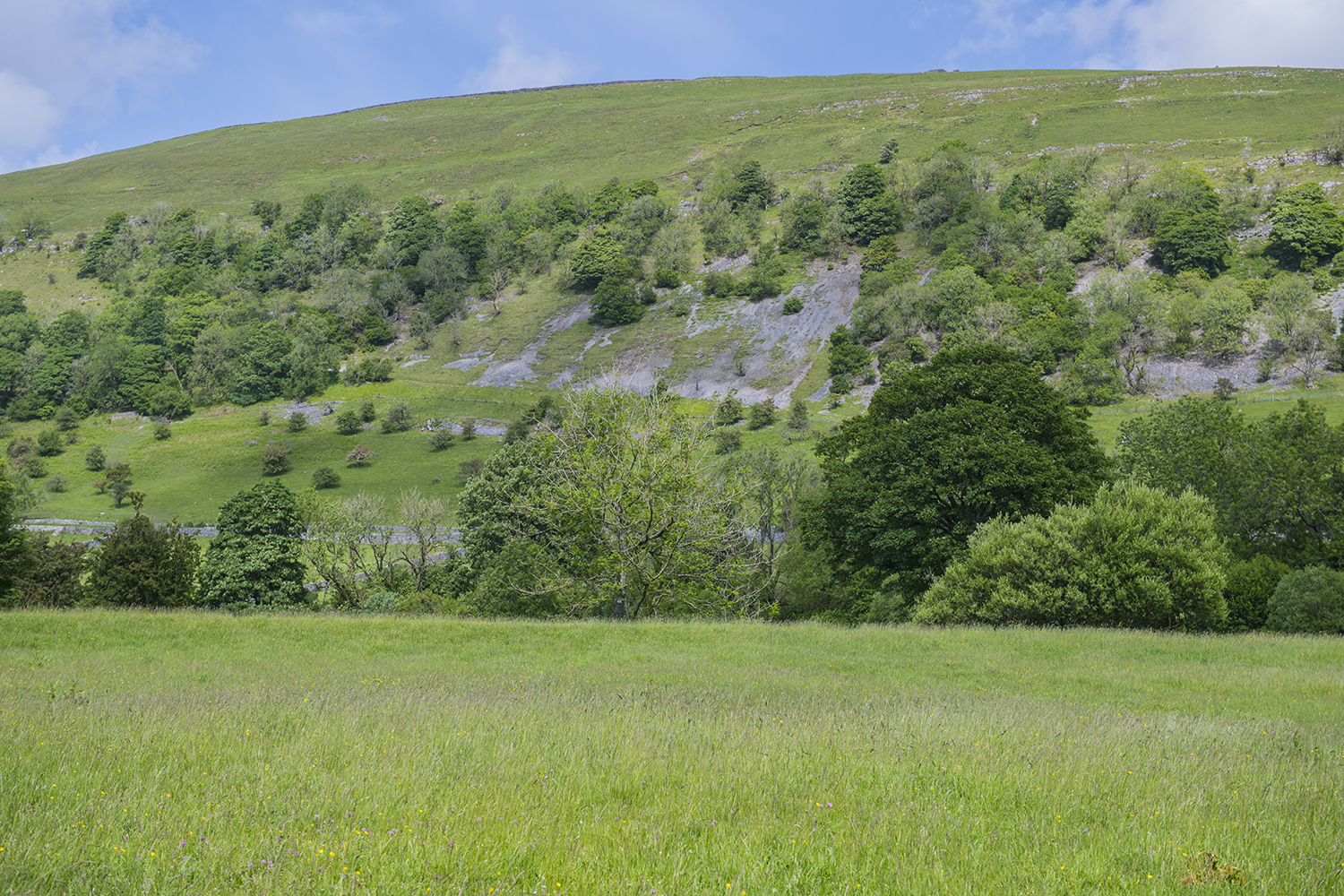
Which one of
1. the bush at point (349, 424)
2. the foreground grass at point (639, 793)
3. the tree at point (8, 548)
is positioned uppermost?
the foreground grass at point (639, 793)

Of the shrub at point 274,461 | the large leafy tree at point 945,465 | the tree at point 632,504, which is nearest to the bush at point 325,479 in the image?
the shrub at point 274,461

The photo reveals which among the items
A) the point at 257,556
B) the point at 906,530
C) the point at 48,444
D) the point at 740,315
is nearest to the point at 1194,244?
the point at 740,315

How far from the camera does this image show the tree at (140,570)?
129ft

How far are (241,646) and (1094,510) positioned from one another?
30.3m

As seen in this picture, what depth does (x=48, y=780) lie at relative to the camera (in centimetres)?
519

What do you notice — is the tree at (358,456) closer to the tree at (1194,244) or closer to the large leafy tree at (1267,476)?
the large leafy tree at (1267,476)

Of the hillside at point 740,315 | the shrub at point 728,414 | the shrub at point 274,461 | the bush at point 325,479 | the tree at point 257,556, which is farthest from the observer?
the shrub at point 728,414

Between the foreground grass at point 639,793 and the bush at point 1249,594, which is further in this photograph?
the bush at point 1249,594

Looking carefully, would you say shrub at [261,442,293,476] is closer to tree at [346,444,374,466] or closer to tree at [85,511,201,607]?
tree at [346,444,374,466]

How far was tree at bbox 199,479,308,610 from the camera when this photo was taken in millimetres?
48156

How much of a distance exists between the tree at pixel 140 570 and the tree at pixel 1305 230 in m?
158

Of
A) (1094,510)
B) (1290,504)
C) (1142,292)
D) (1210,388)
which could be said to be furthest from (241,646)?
(1142,292)

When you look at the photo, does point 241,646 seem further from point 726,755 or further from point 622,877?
point 622,877

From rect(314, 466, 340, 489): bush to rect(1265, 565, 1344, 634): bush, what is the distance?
9717cm
